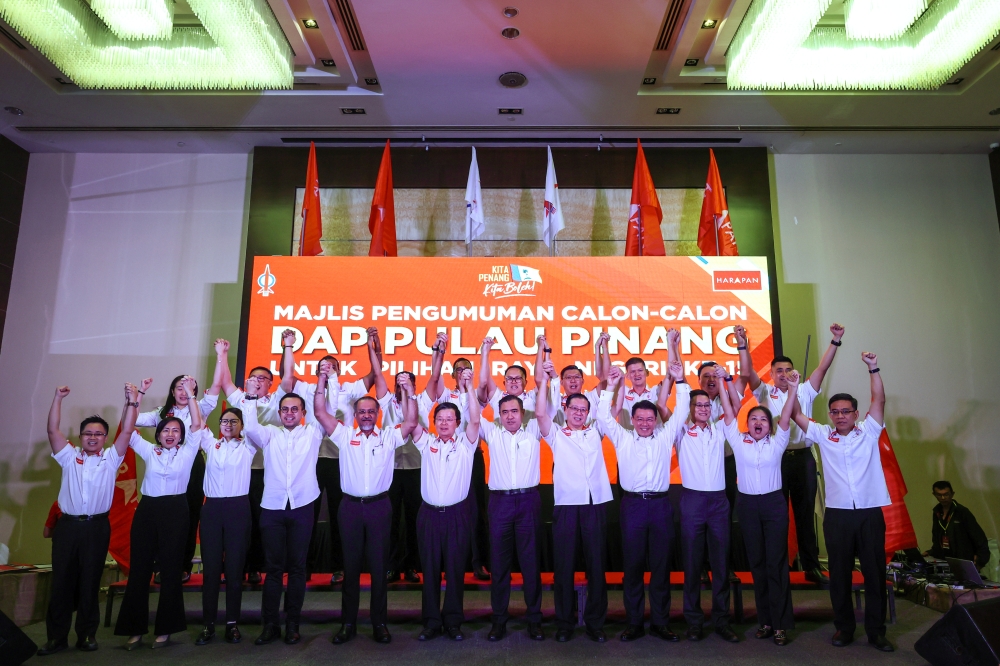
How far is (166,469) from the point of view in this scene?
4.20 meters

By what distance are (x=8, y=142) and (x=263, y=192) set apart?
264 centimetres

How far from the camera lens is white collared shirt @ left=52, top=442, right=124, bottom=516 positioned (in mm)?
4117

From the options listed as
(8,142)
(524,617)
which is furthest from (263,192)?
(524,617)

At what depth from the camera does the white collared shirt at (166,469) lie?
4.19m

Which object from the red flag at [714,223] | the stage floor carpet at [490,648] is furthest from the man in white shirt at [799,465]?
the red flag at [714,223]

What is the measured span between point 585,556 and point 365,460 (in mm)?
1390

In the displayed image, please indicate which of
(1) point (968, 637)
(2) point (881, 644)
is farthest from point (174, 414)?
(1) point (968, 637)

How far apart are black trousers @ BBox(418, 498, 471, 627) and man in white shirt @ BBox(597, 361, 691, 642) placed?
0.95 m

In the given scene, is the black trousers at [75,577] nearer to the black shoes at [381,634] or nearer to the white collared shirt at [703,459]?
the black shoes at [381,634]

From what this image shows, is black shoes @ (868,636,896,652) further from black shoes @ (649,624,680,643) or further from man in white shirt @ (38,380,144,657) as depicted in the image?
man in white shirt @ (38,380,144,657)

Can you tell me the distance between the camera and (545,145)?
7.47 meters

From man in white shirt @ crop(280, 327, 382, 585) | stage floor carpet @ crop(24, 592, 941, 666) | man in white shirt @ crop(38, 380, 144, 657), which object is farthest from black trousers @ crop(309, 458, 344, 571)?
man in white shirt @ crop(38, 380, 144, 657)

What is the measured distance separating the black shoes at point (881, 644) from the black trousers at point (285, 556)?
3.19m

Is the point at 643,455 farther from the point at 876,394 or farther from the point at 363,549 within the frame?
the point at 363,549
